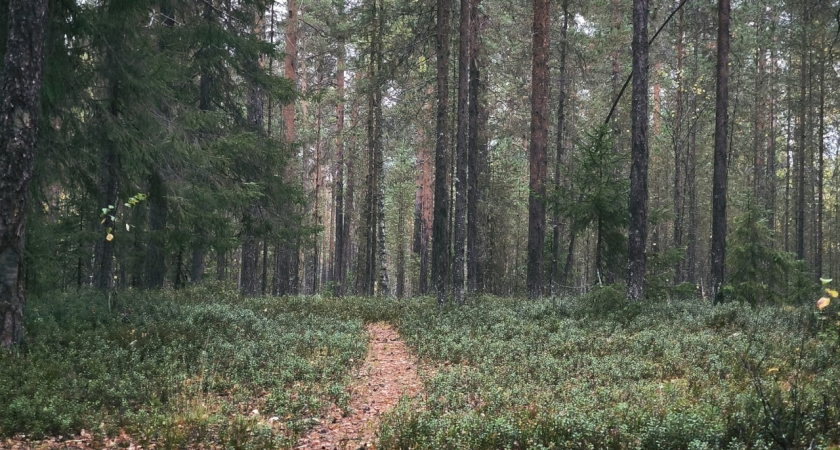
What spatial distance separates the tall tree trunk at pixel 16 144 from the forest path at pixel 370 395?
497cm

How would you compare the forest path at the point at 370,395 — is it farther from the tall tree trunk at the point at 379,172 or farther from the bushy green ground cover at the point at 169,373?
the tall tree trunk at the point at 379,172

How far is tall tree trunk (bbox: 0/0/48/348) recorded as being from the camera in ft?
25.6

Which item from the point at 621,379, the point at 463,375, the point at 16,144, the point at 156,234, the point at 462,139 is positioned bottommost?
the point at 463,375

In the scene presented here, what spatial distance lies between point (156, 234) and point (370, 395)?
932cm

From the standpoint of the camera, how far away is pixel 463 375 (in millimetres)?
8281

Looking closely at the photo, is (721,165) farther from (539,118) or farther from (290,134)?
(290,134)

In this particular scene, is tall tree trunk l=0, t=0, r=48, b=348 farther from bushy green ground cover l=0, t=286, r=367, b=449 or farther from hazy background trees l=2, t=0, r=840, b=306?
hazy background trees l=2, t=0, r=840, b=306

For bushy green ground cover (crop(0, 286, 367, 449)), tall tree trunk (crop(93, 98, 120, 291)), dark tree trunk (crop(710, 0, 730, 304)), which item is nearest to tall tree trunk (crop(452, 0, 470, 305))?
bushy green ground cover (crop(0, 286, 367, 449))

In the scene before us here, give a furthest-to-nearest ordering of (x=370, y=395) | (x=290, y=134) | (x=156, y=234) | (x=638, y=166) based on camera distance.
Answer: (x=290, y=134)
(x=156, y=234)
(x=638, y=166)
(x=370, y=395)

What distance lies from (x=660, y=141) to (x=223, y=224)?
22087mm

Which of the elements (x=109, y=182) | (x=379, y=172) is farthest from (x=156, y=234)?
(x=379, y=172)

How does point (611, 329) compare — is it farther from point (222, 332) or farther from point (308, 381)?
point (222, 332)

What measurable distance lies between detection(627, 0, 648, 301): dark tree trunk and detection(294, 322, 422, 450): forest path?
5.98m

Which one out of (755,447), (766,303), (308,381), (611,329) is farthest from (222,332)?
(766,303)
